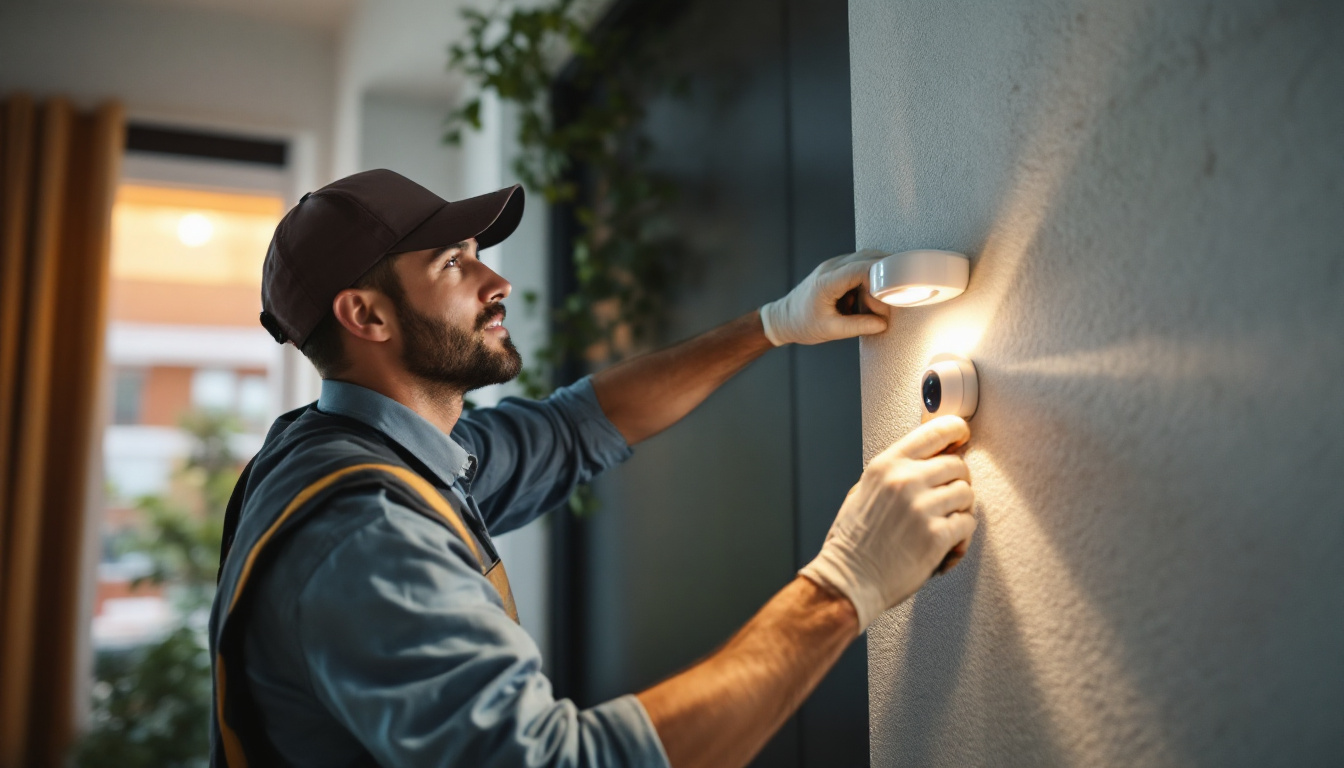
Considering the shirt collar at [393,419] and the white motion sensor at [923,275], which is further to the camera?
the shirt collar at [393,419]

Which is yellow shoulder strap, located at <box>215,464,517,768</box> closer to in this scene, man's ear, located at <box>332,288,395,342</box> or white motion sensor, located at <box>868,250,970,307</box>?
man's ear, located at <box>332,288,395,342</box>

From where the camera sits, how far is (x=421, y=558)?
0.73 meters

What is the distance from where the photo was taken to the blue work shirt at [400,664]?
0.68 m

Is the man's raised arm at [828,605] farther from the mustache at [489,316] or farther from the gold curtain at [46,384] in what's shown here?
the gold curtain at [46,384]

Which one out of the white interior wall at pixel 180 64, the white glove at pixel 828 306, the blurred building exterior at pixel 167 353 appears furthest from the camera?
the blurred building exterior at pixel 167 353

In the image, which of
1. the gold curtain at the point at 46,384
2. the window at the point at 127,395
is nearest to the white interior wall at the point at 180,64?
the gold curtain at the point at 46,384

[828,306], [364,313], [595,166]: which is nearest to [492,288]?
[364,313]

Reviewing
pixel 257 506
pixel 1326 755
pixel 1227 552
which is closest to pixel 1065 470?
pixel 1227 552

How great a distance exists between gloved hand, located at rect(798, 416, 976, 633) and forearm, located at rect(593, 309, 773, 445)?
0.42 metres

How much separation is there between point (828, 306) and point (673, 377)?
1.06 feet

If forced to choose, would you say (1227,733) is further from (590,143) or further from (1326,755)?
(590,143)

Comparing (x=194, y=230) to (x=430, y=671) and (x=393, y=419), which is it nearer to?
(x=393, y=419)

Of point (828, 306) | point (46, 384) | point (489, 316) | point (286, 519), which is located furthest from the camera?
point (46, 384)

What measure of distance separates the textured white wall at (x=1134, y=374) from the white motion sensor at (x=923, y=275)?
2cm
